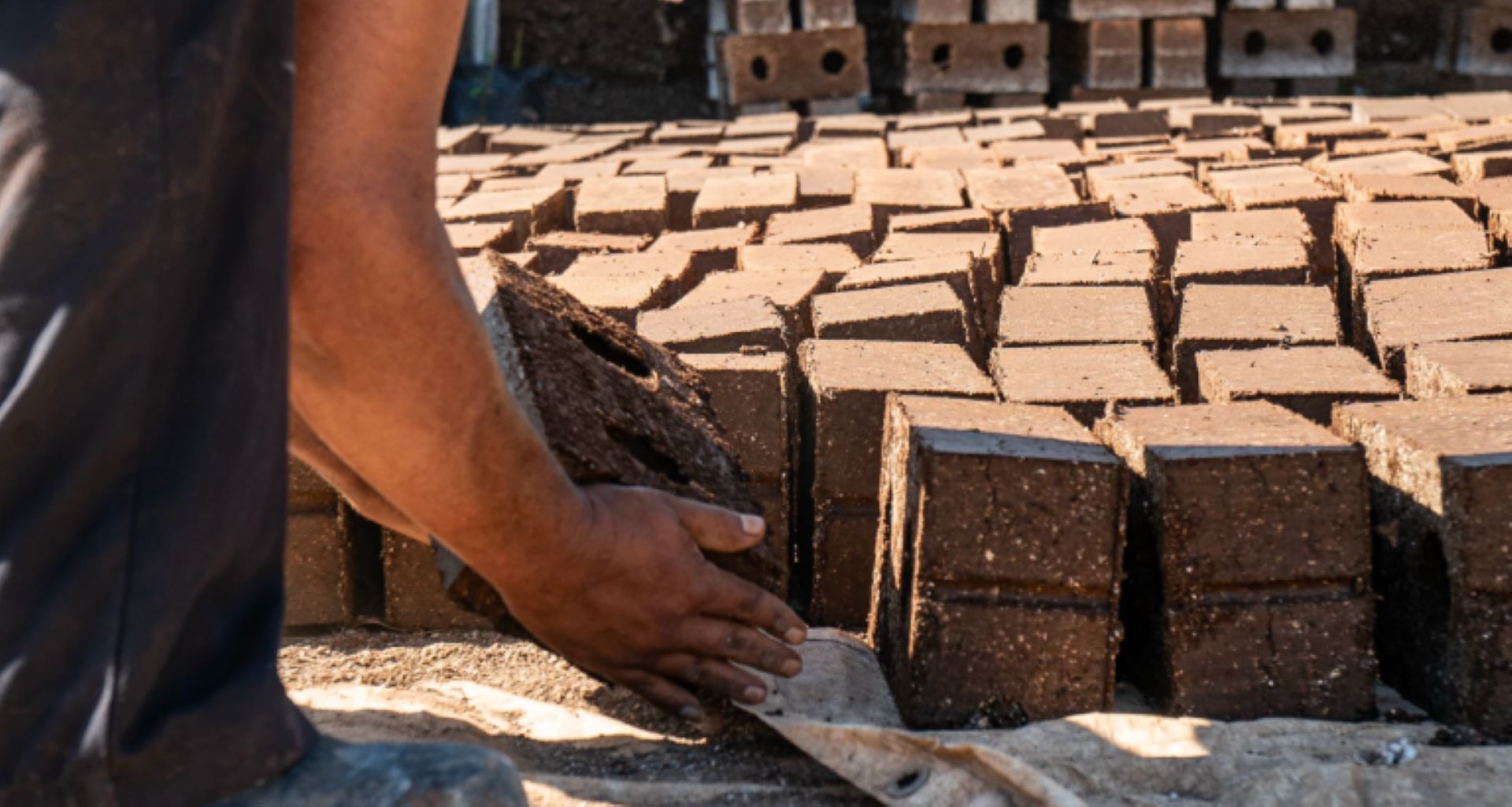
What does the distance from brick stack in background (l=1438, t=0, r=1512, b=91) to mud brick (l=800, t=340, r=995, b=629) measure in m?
7.74

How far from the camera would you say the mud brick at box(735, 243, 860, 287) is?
4473mm

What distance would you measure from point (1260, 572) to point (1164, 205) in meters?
2.77

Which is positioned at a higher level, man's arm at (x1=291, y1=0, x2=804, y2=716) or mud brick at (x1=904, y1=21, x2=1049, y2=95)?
mud brick at (x1=904, y1=21, x2=1049, y2=95)

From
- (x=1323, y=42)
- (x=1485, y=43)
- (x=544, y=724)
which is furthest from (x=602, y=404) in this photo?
(x=1485, y=43)

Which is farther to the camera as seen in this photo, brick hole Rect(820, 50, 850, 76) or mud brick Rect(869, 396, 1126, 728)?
brick hole Rect(820, 50, 850, 76)

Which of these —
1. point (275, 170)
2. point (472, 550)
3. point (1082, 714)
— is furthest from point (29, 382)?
point (1082, 714)

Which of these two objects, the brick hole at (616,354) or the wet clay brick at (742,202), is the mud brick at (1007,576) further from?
the wet clay brick at (742,202)

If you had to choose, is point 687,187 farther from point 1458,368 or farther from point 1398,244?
point 1458,368

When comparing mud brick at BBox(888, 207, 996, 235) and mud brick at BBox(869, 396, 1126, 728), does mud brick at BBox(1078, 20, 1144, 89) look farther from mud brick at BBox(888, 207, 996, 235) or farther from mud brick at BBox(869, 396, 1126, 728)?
mud brick at BBox(869, 396, 1126, 728)

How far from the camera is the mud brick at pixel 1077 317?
3.68 metres

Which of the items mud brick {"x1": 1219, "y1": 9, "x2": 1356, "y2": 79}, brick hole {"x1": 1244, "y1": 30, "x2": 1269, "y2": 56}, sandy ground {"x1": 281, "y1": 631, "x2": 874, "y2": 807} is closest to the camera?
sandy ground {"x1": 281, "y1": 631, "x2": 874, "y2": 807}

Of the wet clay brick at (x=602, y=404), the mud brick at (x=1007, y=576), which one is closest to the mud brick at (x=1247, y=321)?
the mud brick at (x=1007, y=576)

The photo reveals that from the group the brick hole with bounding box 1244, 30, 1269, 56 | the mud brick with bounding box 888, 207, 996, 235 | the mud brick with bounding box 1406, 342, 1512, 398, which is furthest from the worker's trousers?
the brick hole with bounding box 1244, 30, 1269, 56

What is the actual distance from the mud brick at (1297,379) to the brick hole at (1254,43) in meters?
6.85
